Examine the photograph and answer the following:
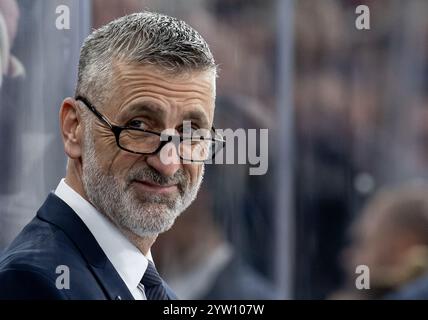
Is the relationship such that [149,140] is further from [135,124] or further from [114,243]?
[114,243]

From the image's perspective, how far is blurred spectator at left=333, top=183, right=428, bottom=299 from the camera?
7.75ft

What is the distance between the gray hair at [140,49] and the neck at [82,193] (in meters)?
0.13

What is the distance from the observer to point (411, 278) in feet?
7.76

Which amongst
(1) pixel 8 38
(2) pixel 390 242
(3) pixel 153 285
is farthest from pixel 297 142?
(3) pixel 153 285

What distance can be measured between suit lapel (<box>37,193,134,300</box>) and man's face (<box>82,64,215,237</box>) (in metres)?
0.05

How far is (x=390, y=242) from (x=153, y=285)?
1067 millimetres

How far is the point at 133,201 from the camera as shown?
1.43 m

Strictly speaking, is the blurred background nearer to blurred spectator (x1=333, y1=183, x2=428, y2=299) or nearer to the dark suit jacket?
blurred spectator (x1=333, y1=183, x2=428, y2=299)

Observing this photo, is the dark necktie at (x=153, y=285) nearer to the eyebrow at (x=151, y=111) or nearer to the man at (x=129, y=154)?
the man at (x=129, y=154)

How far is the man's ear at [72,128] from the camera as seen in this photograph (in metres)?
1.51

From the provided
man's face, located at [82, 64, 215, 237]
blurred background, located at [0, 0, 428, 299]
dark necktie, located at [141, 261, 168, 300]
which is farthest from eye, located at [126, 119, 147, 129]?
blurred background, located at [0, 0, 428, 299]

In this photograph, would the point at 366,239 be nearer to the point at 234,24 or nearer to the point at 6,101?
the point at 234,24

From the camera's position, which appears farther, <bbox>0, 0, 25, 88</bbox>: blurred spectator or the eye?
<bbox>0, 0, 25, 88</bbox>: blurred spectator
